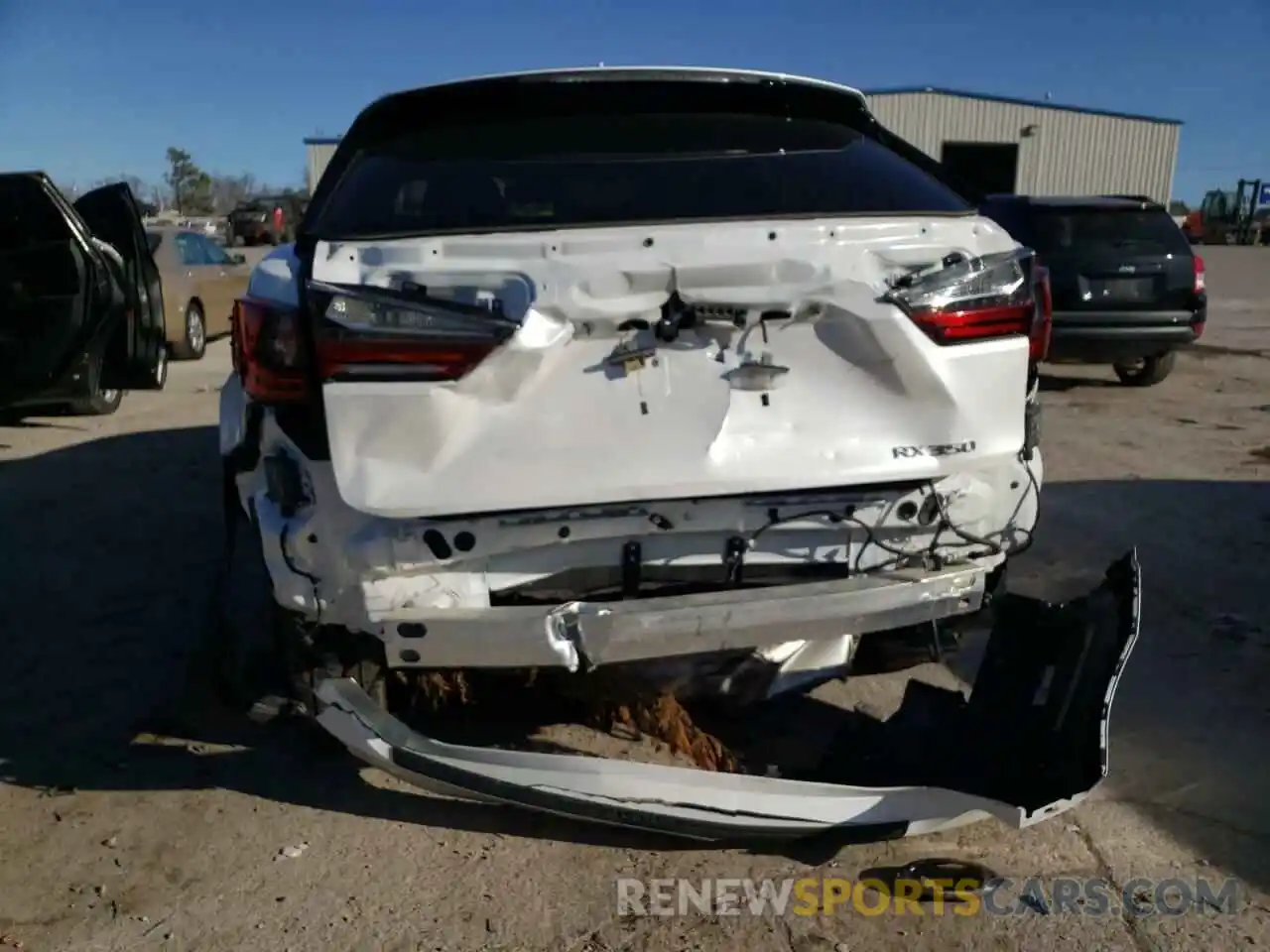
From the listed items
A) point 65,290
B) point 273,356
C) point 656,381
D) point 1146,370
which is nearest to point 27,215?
point 65,290

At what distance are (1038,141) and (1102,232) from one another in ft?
87.6

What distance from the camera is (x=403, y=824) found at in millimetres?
3006

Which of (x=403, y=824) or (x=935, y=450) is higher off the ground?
(x=935, y=450)

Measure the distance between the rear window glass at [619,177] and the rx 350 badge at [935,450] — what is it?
613 millimetres

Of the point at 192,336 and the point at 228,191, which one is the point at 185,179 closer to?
the point at 228,191

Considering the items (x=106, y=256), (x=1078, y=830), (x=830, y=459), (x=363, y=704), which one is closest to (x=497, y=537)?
(x=363, y=704)

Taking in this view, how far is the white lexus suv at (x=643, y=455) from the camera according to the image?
245 cm

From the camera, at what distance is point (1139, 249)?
938 centimetres

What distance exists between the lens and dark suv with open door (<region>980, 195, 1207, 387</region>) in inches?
366

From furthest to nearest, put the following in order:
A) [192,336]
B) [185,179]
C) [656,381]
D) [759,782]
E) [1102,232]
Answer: [185,179] → [192,336] → [1102,232] → [759,782] → [656,381]

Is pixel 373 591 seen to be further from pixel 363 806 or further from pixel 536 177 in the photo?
pixel 536 177

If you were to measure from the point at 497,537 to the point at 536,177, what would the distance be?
3.42ft


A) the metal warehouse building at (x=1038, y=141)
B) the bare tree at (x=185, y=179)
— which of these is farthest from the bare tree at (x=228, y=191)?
the metal warehouse building at (x=1038, y=141)

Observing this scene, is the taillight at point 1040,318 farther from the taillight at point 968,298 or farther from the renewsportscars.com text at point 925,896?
the renewsportscars.com text at point 925,896
